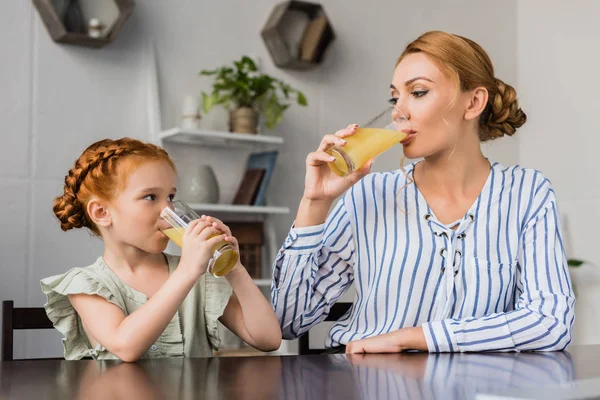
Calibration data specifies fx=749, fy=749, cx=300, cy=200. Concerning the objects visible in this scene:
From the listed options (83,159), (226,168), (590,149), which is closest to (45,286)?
(83,159)

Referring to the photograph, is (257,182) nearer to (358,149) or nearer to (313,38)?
(313,38)

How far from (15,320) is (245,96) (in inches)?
76.5

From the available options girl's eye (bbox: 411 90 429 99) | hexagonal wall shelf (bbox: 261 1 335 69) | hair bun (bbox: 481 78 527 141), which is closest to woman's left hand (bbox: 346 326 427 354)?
girl's eye (bbox: 411 90 429 99)

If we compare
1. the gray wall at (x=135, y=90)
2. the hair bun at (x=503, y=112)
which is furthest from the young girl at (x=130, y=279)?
the gray wall at (x=135, y=90)

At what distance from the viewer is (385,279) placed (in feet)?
5.26

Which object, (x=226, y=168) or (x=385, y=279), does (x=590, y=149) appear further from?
(x=385, y=279)

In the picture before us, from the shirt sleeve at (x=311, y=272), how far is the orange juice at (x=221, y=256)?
0.74 ft

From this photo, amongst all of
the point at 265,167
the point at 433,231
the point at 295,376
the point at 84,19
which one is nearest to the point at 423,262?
the point at 433,231

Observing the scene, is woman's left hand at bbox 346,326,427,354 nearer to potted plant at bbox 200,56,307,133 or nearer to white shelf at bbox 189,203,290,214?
white shelf at bbox 189,203,290,214

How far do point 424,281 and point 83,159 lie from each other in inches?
29.2

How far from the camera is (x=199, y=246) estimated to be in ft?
4.06

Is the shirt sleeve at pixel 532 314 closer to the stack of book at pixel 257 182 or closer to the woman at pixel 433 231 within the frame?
the woman at pixel 433 231

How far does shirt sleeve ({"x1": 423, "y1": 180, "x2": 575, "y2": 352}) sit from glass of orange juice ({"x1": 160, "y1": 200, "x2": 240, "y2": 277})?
373mm

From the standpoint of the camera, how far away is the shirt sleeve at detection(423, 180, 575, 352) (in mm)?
1362
